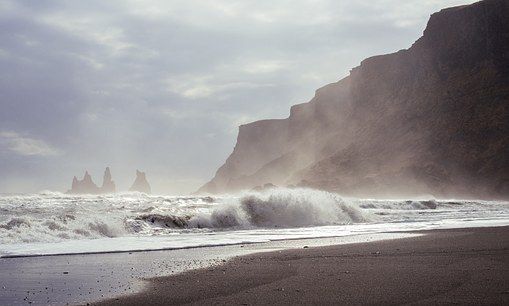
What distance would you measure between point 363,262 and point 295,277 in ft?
6.98

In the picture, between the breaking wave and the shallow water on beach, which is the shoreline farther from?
the breaking wave

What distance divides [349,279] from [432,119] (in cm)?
9195

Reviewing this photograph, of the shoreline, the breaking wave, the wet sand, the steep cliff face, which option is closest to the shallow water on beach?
the breaking wave

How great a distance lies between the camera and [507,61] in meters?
92.3

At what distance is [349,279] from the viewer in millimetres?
8281

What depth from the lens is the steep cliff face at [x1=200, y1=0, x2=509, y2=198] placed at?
88.9 m

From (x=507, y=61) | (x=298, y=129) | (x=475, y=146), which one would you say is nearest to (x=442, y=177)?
(x=475, y=146)

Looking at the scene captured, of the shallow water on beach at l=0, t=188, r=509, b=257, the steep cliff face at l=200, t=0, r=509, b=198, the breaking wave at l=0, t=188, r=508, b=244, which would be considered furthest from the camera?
the steep cliff face at l=200, t=0, r=509, b=198

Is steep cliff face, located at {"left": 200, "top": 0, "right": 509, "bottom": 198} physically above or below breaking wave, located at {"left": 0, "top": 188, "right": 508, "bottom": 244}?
above

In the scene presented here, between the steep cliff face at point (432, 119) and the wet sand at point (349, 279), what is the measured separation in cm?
7799

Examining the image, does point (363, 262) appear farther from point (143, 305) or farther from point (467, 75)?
point (467, 75)

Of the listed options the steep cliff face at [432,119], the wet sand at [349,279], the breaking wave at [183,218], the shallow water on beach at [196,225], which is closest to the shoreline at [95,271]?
the wet sand at [349,279]

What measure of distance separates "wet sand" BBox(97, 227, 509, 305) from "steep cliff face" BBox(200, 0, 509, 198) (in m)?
78.0

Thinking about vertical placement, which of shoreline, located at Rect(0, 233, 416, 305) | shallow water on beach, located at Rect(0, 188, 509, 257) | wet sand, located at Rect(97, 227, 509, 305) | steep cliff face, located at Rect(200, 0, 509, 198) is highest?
steep cliff face, located at Rect(200, 0, 509, 198)
